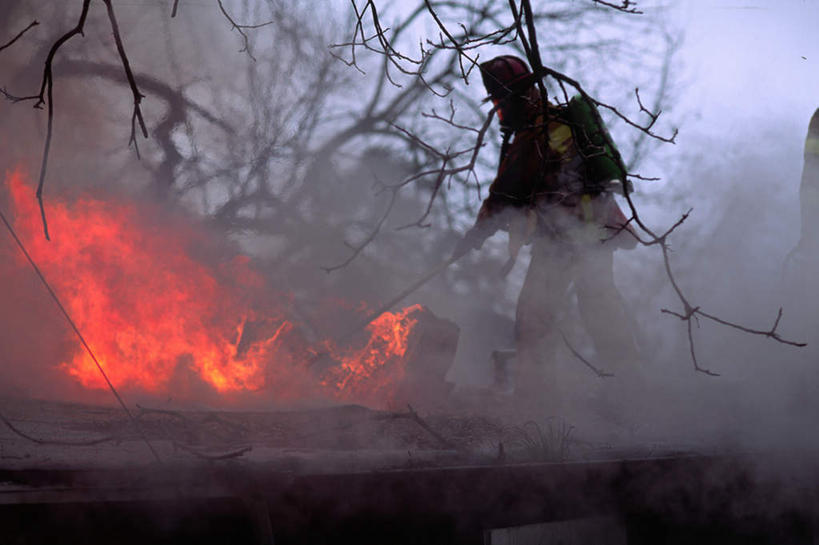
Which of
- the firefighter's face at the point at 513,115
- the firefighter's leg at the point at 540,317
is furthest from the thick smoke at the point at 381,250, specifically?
the firefighter's face at the point at 513,115

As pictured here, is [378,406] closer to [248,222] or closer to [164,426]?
[164,426]

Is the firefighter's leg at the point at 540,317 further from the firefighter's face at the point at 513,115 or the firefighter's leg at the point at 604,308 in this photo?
the firefighter's face at the point at 513,115

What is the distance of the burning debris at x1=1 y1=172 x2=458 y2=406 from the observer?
4.25m

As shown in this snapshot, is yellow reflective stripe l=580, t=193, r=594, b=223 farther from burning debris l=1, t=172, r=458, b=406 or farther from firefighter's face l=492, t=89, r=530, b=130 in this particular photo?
burning debris l=1, t=172, r=458, b=406

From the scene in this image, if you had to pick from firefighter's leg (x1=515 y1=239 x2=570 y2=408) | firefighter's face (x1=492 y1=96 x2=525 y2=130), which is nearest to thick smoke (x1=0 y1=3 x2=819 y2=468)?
firefighter's leg (x1=515 y1=239 x2=570 y2=408)

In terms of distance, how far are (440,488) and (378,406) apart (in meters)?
2.38

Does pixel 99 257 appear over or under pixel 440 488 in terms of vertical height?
over

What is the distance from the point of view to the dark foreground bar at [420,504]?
1.67 meters

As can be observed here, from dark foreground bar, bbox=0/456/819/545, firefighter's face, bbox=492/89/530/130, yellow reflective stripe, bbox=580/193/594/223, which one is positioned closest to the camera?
dark foreground bar, bbox=0/456/819/545

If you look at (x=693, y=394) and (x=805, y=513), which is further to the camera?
(x=693, y=394)

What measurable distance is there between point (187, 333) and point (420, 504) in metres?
2.91

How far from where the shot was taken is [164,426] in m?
2.79

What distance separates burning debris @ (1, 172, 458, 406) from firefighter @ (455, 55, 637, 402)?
602 mm

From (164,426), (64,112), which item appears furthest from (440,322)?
(64,112)
